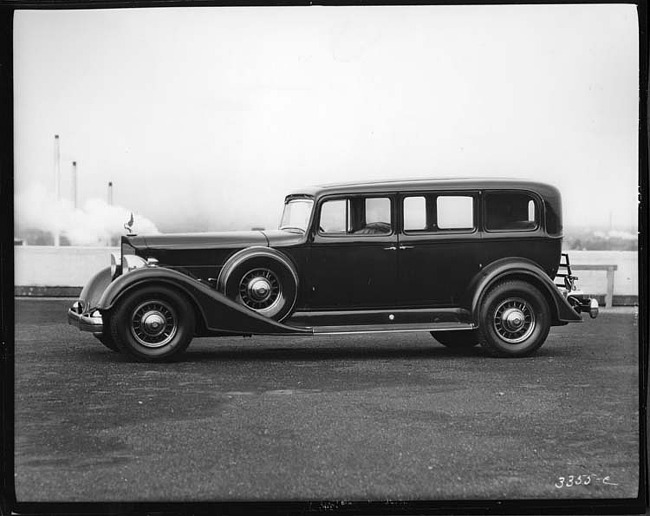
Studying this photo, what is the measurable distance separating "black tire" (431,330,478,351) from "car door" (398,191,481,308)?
0.80 feet

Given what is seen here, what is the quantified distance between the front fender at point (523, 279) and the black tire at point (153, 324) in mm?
1867

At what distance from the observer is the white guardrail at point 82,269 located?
501cm

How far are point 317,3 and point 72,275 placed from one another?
211cm

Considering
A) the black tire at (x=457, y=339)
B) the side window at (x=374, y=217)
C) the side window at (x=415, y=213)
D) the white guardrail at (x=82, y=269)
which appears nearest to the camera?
the white guardrail at (x=82, y=269)

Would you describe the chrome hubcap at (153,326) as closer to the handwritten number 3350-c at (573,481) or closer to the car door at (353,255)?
the car door at (353,255)

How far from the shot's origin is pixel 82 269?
18.2 feet

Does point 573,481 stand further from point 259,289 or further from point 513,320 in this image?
point 259,289

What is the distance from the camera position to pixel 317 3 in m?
5.03

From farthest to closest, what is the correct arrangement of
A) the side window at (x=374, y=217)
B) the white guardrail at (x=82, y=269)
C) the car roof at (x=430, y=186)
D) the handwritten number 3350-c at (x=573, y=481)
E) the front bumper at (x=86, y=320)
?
the side window at (x=374, y=217) < the car roof at (x=430, y=186) < the front bumper at (x=86, y=320) < the white guardrail at (x=82, y=269) < the handwritten number 3350-c at (x=573, y=481)

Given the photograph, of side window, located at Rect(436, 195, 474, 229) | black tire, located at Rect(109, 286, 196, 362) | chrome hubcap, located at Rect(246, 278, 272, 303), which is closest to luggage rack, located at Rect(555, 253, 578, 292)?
side window, located at Rect(436, 195, 474, 229)

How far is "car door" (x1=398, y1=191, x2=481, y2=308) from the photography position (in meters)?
6.00

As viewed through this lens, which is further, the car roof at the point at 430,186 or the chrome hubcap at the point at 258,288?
the chrome hubcap at the point at 258,288

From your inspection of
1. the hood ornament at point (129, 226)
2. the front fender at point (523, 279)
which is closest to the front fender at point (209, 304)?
the hood ornament at point (129, 226)

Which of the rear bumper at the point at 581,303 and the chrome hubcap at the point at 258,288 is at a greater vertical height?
the chrome hubcap at the point at 258,288
